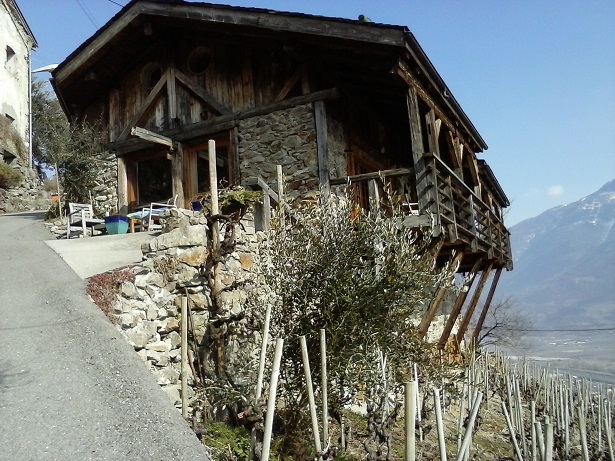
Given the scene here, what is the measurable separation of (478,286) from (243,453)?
8.95 m

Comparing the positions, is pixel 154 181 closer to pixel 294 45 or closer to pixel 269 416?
pixel 294 45

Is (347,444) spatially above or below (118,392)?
below

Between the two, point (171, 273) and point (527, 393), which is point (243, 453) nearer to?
point (171, 273)

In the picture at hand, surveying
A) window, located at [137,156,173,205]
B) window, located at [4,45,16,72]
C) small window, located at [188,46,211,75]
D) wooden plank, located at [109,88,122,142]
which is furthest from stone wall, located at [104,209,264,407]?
window, located at [4,45,16,72]

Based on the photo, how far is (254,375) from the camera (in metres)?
5.03

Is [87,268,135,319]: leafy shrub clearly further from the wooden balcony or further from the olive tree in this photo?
the wooden balcony

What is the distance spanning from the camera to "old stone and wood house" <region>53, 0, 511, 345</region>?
8.48 metres

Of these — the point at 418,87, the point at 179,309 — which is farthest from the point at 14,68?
the point at 179,309

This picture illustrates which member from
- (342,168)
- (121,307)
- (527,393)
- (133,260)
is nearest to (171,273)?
(121,307)

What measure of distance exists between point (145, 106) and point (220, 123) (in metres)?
2.24

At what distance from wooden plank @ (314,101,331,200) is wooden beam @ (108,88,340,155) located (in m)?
0.20

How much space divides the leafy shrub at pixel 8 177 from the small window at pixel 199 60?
13548 mm

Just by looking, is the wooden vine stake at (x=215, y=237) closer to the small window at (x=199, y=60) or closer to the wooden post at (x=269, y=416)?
the wooden post at (x=269, y=416)

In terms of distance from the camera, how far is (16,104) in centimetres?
2514
